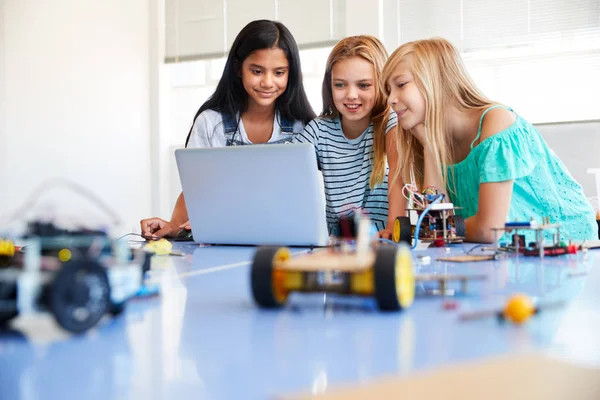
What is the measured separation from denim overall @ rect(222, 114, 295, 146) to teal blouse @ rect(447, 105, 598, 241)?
549 millimetres

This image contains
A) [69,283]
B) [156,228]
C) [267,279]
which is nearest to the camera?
[69,283]

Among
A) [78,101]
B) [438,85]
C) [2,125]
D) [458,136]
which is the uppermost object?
[78,101]

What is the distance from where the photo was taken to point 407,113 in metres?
1.43

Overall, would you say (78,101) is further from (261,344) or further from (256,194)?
(261,344)

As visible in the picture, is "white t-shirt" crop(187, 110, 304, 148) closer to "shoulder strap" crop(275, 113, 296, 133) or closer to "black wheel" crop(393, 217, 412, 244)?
"shoulder strap" crop(275, 113, 296, 133)

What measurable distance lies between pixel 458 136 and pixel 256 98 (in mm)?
621

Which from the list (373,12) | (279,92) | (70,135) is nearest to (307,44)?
(373,12)

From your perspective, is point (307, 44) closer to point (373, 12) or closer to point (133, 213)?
point (373, 12)

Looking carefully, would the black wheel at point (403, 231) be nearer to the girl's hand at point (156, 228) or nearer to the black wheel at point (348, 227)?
the black wheel at point (348, 227)

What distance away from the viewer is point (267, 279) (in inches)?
18.0

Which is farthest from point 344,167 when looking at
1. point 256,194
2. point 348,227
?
point 348,227

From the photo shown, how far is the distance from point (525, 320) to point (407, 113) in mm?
1063

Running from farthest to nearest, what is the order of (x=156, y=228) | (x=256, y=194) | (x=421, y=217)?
(x=156, y=228) < (x=256, y=194) < (x=421, y=217)

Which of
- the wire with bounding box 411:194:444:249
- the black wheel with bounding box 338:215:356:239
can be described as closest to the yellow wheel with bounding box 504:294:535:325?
the black wheel with bounding box 338:215:356:239
